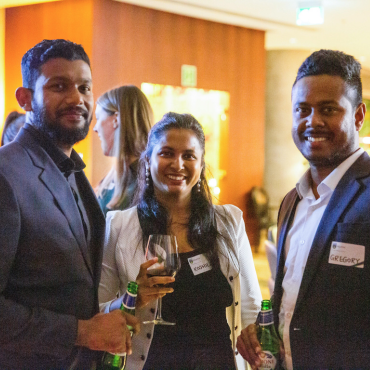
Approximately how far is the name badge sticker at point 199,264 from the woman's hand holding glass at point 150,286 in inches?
12.7

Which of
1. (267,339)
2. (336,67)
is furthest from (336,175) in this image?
(267,339)

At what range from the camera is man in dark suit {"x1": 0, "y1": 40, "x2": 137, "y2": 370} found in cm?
133

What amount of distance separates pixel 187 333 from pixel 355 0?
5700mm

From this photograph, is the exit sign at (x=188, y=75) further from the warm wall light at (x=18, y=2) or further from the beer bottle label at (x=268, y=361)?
the beer bottle label at (x=268, y=361)

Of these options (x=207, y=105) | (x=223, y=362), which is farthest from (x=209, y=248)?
(x=207, y=105)

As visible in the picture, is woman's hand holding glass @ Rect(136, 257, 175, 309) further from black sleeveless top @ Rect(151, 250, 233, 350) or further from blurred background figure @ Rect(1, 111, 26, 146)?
blurred background figure @ Rect(1, 111, 26, 146)

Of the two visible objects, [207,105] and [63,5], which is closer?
[63,5]

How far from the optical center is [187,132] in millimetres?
2051

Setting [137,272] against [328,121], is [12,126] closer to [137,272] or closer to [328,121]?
[137,272]

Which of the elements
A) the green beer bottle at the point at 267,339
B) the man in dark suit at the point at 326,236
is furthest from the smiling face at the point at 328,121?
the green beer bottle at the point at 267,339

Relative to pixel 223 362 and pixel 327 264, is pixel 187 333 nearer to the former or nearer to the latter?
pixel 223 362

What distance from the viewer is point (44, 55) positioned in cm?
161

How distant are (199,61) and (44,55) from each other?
17.4ft

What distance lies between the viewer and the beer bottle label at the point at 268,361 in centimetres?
153
